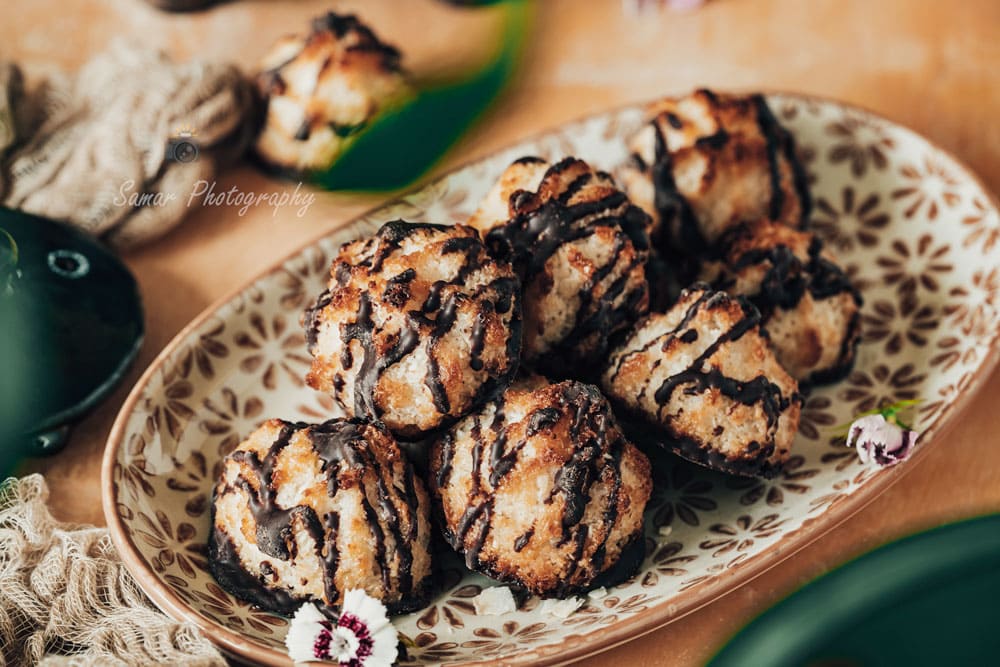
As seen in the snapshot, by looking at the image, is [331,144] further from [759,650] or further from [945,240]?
[759,650]

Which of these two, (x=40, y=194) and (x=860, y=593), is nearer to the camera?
(x=860, y=593)

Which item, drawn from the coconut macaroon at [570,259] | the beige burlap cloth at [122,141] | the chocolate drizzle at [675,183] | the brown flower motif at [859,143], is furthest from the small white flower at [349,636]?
the brown flower motif at [859,143]

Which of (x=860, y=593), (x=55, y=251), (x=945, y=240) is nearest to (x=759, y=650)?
(x=860, y=593)

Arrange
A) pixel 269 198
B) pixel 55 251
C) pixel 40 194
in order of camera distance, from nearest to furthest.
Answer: pixel 55 251, pixel 40 194, pixel 269 198

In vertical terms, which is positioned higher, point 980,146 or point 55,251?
point 980,146

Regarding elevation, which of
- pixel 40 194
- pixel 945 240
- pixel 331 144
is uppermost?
pixel 945 240

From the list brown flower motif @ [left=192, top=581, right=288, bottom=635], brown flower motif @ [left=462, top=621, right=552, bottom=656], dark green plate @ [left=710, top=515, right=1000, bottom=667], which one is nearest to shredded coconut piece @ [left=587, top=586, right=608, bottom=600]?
brown flower motif @ [left=462, top=621, right=552, bottom=656]

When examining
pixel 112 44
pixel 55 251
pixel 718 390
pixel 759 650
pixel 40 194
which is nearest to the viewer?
pixel 759 650

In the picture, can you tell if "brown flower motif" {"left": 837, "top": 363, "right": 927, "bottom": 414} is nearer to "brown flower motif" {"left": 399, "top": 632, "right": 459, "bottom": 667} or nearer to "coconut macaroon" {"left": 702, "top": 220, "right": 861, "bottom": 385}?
"coconut macaroon" {"left": 702, "top": 220, "right": 861, "bottom": 385}
